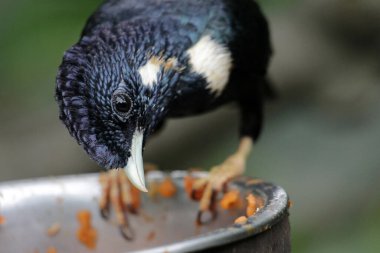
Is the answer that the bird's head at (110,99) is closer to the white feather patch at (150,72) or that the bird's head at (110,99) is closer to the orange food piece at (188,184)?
the white feather patch at (150,72)

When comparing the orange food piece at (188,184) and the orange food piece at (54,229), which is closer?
the orange food piece at (54,229)

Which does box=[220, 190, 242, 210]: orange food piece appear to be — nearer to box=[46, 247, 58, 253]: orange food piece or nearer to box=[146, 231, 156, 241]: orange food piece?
box=[146, 231, 156, 241]: orange food piece

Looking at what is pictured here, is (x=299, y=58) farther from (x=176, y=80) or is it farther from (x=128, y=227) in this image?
(x=128, y=227)

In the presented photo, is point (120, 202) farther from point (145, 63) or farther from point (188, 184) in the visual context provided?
point (145, 63)

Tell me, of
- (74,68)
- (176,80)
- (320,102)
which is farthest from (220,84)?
(320,102)

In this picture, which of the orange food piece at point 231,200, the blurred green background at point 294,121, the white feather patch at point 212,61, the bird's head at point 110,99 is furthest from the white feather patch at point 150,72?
the blurred green background at point 294,121

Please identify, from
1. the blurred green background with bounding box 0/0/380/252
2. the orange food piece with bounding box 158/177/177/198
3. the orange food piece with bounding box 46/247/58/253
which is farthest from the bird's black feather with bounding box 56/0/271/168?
the blurred green background with bounding box 0/0/380/252
